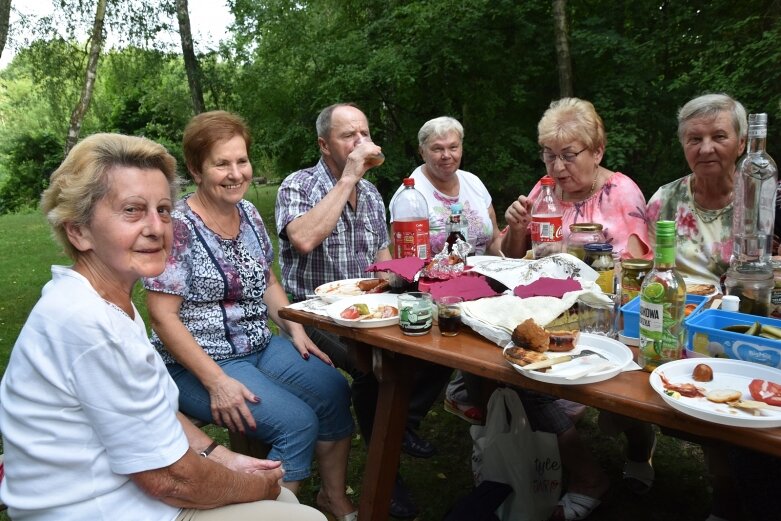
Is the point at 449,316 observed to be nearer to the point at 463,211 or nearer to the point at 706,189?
the point at 706,189

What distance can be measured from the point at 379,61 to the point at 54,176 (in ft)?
27.5

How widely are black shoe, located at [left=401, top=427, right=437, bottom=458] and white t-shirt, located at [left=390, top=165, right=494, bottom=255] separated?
39.8 inches

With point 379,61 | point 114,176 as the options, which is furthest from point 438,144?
point 379,61

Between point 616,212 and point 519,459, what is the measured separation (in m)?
1.19

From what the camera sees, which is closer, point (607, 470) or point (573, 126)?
point (573, 126)

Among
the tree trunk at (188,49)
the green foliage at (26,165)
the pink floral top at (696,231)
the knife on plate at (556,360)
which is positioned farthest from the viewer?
the green foliage at (26,165)

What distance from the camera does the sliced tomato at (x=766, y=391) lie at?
45.4 inches

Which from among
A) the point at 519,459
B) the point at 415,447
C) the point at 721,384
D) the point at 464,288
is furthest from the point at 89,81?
the point at 721,384

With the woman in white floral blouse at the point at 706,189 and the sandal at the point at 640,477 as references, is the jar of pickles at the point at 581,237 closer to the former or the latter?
the woman in white floral blouse at the point at 706,189

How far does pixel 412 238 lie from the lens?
231 centimetres

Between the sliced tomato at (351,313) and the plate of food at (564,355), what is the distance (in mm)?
573

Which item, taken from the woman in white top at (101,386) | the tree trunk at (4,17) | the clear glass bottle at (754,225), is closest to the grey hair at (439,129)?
the clear glass bottle at (754,225)

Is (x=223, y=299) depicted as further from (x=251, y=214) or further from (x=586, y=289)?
(x=586, y=289)

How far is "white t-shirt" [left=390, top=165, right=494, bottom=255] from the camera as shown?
3.30m
